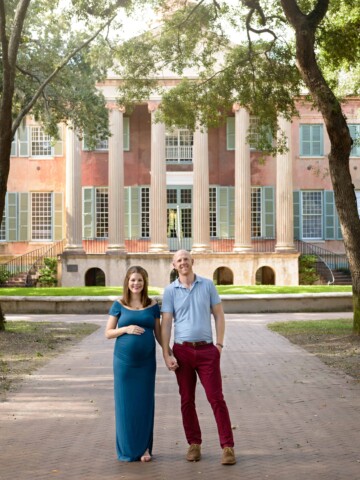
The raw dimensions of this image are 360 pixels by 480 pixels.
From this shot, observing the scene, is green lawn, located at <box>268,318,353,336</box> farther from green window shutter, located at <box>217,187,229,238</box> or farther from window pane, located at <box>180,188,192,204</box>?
window pane, located at <box>180,188,192,204</box>

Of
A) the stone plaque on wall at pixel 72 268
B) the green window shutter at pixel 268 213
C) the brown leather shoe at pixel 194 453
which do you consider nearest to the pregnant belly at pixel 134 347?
the brown leather shoe at pixel 194 453

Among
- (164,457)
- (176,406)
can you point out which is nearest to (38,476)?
(164,457)

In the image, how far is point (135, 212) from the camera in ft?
134

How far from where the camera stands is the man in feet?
22.1

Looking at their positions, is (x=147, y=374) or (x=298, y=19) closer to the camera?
(x=147, y=374)

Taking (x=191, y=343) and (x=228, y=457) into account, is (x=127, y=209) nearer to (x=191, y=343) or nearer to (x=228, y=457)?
(x=191, y=343)

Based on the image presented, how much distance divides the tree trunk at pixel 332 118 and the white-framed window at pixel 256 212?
2415 cm

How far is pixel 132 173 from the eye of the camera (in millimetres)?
41219

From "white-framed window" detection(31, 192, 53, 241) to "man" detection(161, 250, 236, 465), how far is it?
34.4 meters

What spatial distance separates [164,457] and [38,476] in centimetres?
106

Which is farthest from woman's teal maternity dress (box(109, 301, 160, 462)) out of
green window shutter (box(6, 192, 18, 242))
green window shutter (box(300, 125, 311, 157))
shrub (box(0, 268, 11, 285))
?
green window shutter (box(300, 125, 311, 157))

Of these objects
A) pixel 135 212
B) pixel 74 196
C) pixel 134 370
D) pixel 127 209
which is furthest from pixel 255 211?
pixel 134 370

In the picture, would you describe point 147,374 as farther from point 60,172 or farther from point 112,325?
point 60,172

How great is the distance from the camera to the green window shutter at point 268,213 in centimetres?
4084
